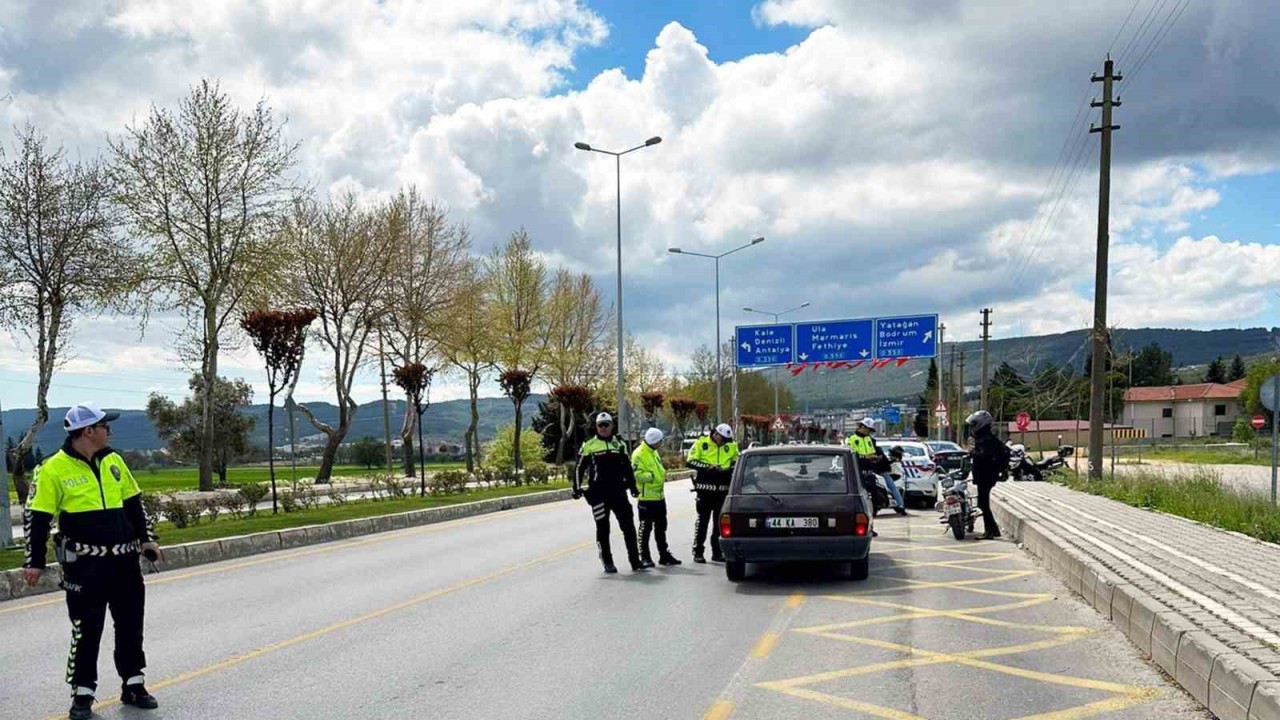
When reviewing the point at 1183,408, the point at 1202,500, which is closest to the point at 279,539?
the point at 1202,500

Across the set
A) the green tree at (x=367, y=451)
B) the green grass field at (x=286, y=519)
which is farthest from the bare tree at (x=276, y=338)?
the green tree at (x=367, y=451)

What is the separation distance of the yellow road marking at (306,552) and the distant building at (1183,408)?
10492 cm

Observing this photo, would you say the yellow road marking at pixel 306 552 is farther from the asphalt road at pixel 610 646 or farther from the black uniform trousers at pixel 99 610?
the black uniform trousers at pixel 99 610

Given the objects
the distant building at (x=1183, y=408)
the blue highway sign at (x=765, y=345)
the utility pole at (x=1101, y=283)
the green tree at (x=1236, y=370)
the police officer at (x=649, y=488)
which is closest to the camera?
the police officer at (x=649, y=488)

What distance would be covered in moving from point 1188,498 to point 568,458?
59167 mm

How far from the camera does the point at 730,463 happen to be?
14.3 metres

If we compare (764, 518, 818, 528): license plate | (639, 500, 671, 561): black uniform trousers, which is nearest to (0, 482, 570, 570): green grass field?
(639, 500, 671, 561): black uniform trousers

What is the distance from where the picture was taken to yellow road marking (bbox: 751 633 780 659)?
26.5 feet

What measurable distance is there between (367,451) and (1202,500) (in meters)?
79.8

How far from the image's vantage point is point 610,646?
27.3 feet

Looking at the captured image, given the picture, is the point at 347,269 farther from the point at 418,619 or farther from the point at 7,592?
the point at 418,619

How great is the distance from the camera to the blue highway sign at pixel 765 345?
46875 millimetres

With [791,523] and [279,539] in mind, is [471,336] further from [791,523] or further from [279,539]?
[791,523]

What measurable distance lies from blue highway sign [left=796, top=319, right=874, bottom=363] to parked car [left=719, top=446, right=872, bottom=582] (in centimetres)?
3357
